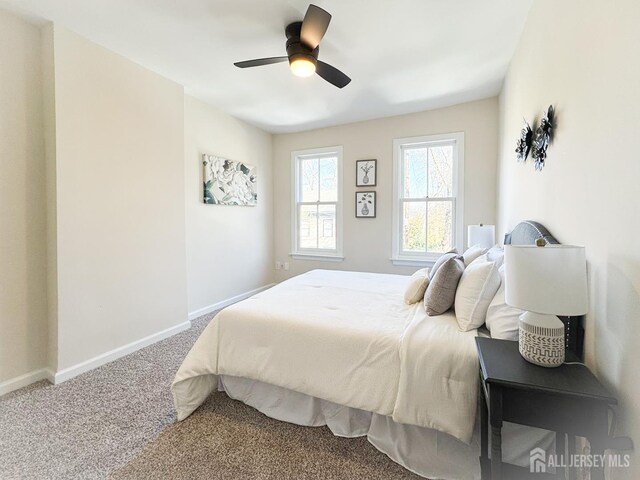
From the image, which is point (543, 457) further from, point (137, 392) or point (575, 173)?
point (137, 392)

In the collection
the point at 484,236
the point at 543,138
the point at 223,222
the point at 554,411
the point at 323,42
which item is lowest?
the point at 554,411

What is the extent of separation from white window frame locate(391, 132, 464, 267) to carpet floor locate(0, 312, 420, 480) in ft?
9.19

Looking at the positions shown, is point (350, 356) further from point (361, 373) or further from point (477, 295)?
point (477, 295)

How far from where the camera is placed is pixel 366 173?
4328 millimetres

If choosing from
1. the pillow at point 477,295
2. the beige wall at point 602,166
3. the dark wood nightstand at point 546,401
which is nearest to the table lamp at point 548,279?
the beige wall at point 602,166

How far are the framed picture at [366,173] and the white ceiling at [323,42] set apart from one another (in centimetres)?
93

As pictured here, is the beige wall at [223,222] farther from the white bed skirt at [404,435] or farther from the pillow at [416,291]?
the pillow at [416,291]

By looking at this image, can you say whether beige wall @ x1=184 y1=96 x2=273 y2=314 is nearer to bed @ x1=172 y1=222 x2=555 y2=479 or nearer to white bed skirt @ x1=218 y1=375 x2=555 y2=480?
bed @ x1=172 y1=222 x2=555 y2=479

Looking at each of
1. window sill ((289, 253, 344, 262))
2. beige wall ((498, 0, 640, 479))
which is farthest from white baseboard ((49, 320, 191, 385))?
beige wall ((498, 0, 640, 479))

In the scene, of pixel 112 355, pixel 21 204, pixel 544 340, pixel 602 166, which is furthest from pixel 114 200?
pixel 602 166

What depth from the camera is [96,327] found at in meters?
2.50

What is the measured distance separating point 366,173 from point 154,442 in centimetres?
374

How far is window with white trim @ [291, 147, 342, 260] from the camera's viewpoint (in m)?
4.62

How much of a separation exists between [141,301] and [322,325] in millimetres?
2076
